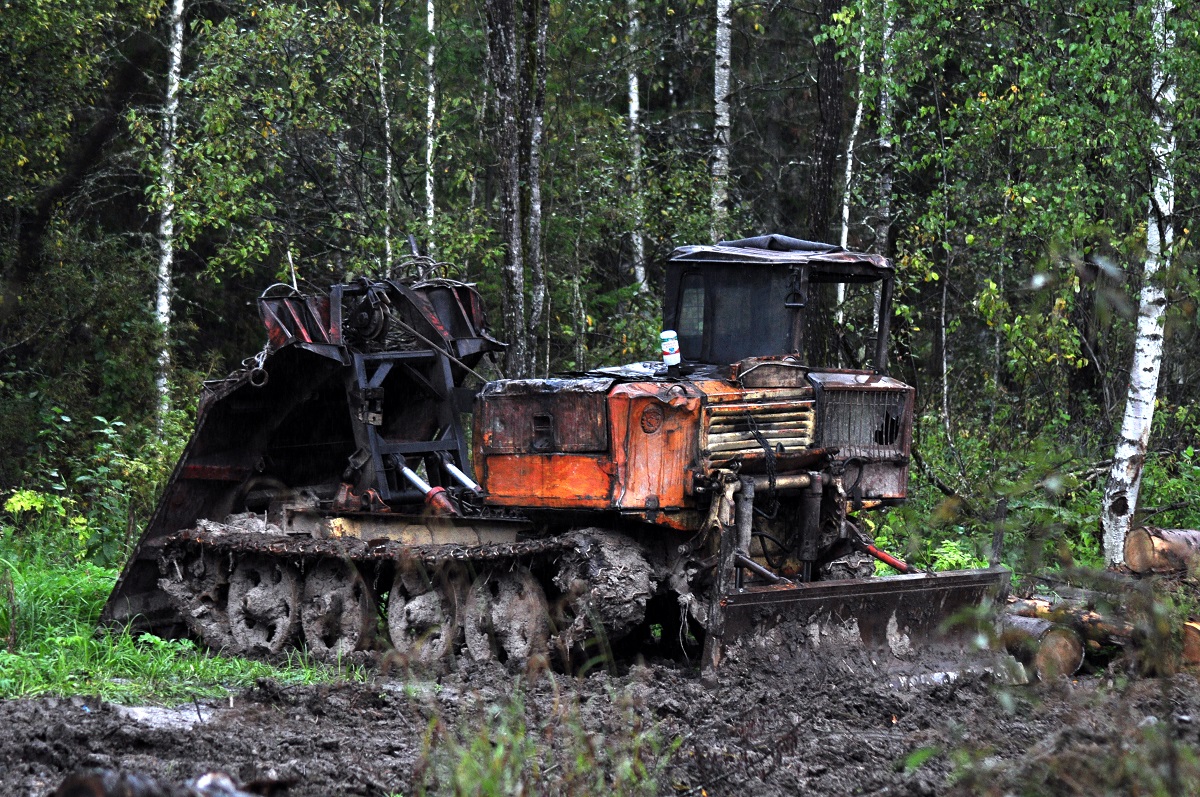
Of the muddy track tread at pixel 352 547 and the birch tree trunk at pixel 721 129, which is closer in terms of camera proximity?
the muddy track tread at pixel 352 547

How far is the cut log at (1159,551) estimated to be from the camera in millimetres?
9297

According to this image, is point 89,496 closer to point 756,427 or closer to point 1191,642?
point 756,427

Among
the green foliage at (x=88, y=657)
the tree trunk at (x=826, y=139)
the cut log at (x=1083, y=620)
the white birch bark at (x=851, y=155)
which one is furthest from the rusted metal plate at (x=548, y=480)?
the tree trunk at (x=826, y=139)

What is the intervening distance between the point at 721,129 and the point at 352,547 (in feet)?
37.5

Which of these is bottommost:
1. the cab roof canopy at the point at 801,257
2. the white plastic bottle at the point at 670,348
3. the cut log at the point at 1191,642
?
the cut log at the point at 1191,642

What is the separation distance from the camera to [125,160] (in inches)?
798

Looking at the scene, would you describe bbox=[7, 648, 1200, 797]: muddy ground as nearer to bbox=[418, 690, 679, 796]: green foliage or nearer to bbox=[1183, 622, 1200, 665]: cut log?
bbox=[418, 690, 679, 796]: green foliage

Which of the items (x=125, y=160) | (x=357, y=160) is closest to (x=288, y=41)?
(x=357, y=160)

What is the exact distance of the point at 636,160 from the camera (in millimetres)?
19875

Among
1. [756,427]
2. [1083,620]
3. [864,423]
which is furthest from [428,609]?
[1083,620]

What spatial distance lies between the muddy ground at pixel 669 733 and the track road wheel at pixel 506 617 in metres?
0.66

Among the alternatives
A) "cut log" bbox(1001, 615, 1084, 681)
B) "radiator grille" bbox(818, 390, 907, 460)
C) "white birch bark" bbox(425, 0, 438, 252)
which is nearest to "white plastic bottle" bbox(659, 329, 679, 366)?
"radiator grille" bbox(818, 390, 907, 460)

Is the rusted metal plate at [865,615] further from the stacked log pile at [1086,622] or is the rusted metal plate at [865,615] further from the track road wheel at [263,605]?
the track road wheel at [263,605]

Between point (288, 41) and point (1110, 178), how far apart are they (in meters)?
10.3
